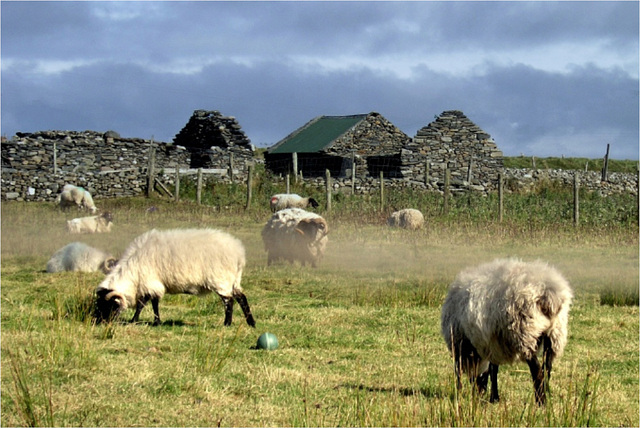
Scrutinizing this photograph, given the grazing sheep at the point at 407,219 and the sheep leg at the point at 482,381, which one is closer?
the sheep leg at the point at 482,381

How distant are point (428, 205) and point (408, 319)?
1743cm

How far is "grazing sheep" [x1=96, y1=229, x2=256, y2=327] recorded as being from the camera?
36.6 feet

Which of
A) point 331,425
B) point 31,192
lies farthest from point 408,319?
point 31,192

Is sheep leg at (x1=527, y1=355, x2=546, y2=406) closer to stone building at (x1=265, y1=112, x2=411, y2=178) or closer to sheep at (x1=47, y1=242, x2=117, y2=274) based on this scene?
sheep at (x1=47, y1=242, x2=117, y2=274)

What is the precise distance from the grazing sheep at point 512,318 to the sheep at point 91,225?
18591mm

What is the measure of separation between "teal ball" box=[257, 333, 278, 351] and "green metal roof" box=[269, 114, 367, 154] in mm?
31092

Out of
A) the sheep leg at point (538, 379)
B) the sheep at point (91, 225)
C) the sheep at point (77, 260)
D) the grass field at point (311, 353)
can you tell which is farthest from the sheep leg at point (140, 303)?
the sheep at point (91, 225)

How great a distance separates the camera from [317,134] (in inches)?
1746

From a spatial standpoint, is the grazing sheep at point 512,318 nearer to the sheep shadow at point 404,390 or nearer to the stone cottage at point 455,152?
the sheep shadow at point 404,390

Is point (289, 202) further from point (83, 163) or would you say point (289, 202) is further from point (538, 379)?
point (538, 379)

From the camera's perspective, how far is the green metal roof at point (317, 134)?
4150 centimetres

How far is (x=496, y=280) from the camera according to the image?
7188mm

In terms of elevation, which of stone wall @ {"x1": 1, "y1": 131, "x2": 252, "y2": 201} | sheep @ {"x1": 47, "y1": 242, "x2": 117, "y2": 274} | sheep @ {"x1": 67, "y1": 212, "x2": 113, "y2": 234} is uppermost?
stone wall @ {"x1": 1, "y1": 131, "x2": 252, "y2": 201}

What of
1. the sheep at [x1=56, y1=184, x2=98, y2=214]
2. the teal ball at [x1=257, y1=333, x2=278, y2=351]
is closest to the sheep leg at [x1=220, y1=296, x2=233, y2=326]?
the teal ball at [x1=257, y1=333, x2=278, y2=351]
